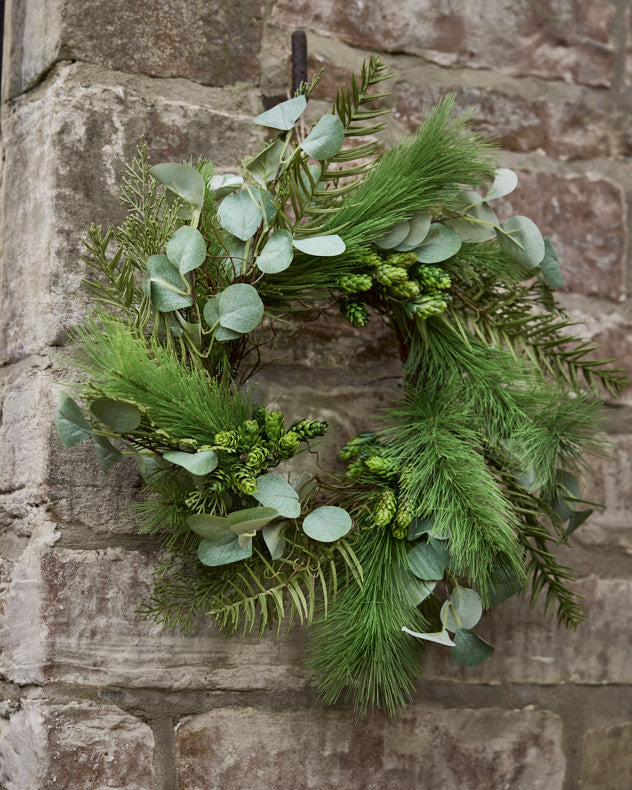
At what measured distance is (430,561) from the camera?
0.77 m

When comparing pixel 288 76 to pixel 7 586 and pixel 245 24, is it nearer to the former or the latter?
pixel 245 24

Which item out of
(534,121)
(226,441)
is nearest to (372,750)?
(226,441)

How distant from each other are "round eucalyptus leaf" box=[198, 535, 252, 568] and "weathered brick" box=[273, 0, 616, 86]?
590mm

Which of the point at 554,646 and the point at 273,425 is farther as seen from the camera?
the point at 554,646

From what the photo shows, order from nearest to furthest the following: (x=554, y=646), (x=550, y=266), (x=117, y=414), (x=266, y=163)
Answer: (x=117, y=414) → (x=266, y=163) → (x=550, y=266) → (x=554, y=646)

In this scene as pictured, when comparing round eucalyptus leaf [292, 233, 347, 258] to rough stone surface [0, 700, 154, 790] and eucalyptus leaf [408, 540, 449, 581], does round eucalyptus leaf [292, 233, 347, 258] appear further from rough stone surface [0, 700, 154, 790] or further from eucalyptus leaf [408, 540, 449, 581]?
rough stone surface [0, 700, 154, 790]

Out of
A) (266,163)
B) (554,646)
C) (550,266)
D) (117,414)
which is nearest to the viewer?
(117,414)

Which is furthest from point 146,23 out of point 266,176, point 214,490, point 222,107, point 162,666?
point 162,666

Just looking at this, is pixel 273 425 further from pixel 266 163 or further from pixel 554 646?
pixel 554 646

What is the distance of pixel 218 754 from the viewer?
2.69ft

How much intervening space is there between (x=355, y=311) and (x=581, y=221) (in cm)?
44

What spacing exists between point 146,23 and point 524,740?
0.87 meters

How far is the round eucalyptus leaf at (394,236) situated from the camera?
0.78 m

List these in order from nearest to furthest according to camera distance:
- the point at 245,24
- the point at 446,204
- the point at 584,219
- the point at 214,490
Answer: the point at 214,490 → the point at 446,204 → the point at 245,24 → the point at 584,219
